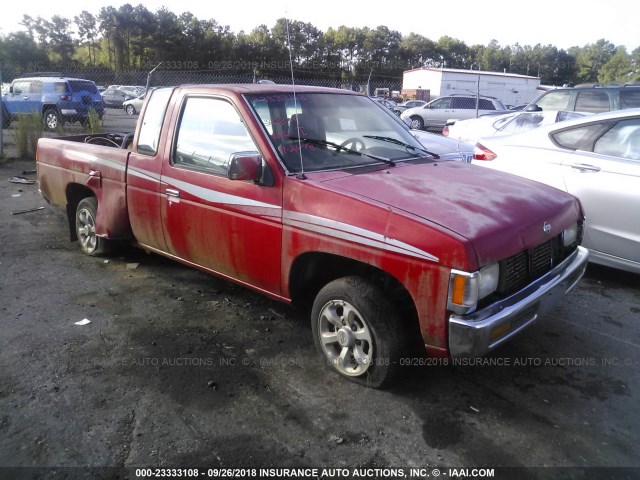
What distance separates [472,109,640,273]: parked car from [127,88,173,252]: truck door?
364 centimetres

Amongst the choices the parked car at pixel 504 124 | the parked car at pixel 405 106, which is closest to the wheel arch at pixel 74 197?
the parked car at pixel 504 124

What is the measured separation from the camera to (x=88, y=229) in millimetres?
5441

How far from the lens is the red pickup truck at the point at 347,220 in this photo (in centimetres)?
270

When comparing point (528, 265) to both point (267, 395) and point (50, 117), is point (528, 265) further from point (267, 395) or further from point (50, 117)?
point (50, 117)

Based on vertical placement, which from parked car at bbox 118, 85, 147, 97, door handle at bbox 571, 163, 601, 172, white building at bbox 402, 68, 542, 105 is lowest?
door handle at bbox 571, 163, 601, 172

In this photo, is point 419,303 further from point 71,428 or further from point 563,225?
point 71,428

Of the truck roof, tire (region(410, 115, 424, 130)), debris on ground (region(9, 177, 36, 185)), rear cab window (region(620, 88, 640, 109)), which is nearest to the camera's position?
the truck roof

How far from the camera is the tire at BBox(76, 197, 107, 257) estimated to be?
5195mm

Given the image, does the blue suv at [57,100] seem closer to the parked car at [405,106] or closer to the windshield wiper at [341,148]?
the parked car at [405,106]

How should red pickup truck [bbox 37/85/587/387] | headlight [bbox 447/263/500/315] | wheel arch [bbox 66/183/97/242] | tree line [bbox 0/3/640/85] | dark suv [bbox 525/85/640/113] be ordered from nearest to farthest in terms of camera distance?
1. headlight [bbox 447/263/500/315]
2. red pickup truck [bbox 37/85/587/387]
3. wheel arch [bbox 66/183/97/242]
4. dark suv [bbox 525/85/640/113]
5. tree line [bbox 0/3/640/85]

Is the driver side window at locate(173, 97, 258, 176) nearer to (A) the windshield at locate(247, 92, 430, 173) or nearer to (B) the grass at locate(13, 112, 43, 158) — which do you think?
(A) the windshield at locate(247, 92, 430, 173)

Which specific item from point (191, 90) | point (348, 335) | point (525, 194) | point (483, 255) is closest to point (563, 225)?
point (525, 194)

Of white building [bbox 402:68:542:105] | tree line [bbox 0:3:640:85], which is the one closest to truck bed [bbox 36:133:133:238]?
tree line [bbox 0:3:640:85]

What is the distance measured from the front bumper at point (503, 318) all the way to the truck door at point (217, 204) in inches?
52.5
